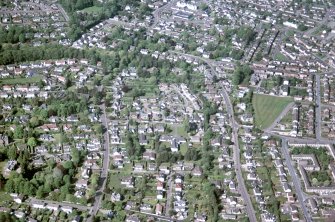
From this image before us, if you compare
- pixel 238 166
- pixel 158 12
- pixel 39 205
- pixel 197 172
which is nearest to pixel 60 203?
pixel 39 205

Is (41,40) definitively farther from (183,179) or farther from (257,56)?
(183,179)

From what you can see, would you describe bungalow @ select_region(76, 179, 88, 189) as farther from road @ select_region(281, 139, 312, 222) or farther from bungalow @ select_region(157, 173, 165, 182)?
road @ select_region(281, 139, 312, 222)

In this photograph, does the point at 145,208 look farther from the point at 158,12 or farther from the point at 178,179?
the point at 158,12

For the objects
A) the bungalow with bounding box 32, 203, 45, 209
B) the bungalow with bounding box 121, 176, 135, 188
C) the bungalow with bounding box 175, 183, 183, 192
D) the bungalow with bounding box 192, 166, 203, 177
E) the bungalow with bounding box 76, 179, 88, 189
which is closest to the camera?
the bungalow with bounding box 32, 203, 45, 209

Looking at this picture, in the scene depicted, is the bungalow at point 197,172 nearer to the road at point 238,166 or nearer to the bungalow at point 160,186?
the road at point 238,166

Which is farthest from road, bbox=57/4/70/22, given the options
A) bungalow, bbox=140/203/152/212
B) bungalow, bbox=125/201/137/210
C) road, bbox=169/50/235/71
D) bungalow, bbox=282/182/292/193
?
bungalow, bbox=282/182/292/193

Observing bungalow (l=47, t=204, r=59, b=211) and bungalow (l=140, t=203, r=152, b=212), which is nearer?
bungalow (l=47, t=204, r=59, b=211)

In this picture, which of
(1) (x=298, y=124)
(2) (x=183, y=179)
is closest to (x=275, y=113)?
(1) (x=298, y=124)

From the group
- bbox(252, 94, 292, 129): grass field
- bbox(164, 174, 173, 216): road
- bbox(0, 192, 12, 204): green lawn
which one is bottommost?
bbox(0, 192, 12, 204): green lawn
